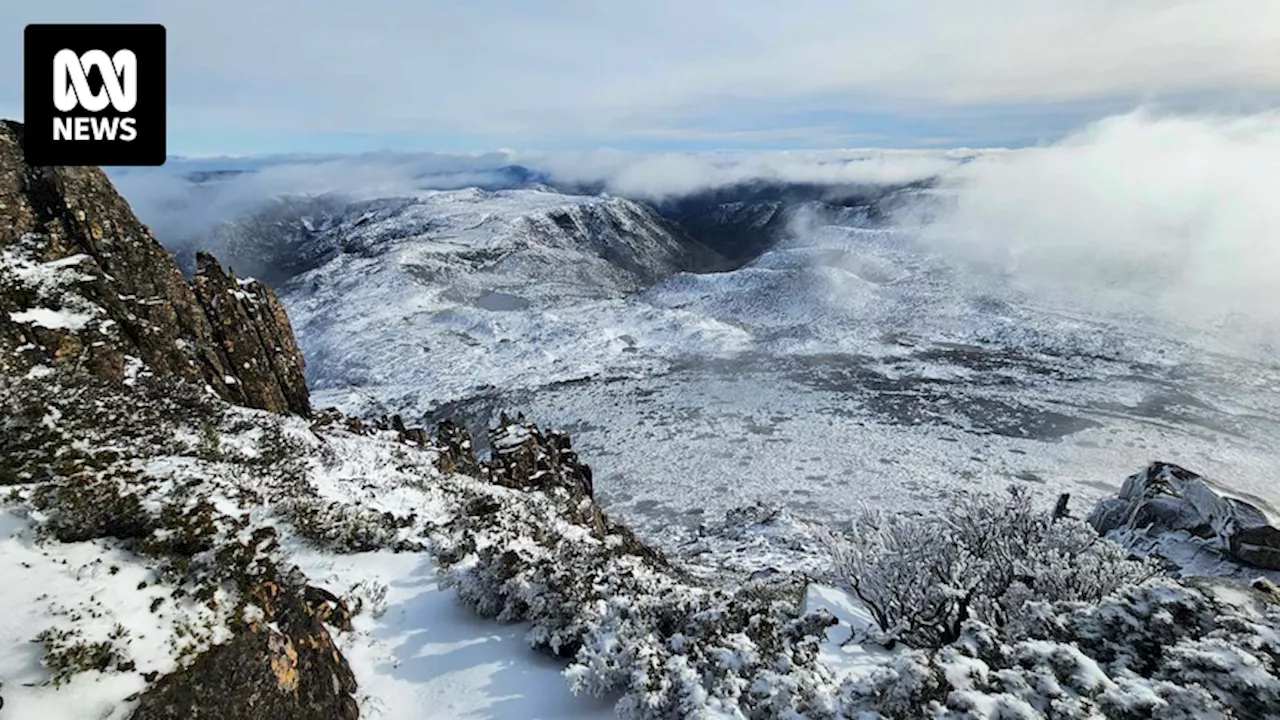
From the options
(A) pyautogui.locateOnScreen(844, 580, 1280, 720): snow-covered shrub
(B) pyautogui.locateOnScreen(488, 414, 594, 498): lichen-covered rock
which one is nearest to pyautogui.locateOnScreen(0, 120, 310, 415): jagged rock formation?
(B) pyautogui.locateOnScreen(488, 414, 594, 498): lichen-covered rock

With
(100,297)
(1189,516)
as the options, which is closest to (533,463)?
(100,297)

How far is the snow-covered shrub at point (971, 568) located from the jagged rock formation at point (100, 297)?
1568cm

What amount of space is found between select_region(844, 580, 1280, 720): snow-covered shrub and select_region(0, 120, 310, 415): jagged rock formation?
16066 millimetres

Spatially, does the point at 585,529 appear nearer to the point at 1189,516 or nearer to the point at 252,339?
the point at 252,339

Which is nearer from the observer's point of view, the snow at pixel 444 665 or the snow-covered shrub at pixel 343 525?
the snow at pixel 444 665

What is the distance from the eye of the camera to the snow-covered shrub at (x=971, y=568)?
954 cm

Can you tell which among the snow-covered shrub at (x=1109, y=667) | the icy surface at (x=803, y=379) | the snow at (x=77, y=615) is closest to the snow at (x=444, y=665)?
the snow at (x=77, y=615)

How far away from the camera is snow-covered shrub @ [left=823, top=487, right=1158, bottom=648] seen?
9539 millimetres

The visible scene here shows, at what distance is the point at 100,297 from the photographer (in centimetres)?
1659

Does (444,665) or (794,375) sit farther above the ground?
(444,665)

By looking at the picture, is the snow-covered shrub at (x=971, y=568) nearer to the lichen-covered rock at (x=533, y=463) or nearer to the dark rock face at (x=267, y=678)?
the dark rock face at (x=267, y=678)

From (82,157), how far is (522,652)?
9.96 meters

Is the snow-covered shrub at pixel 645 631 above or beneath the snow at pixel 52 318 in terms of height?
beneath

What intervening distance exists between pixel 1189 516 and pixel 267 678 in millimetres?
24753
